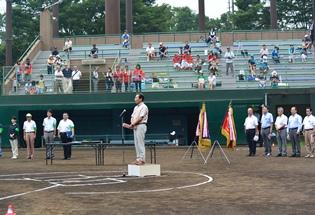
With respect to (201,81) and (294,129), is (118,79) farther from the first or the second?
(294,129)

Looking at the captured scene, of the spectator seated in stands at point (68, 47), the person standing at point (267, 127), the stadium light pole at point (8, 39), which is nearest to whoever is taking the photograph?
the person standing at point (267, 127)

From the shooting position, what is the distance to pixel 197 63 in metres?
35.5

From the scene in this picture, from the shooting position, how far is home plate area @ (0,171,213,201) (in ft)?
39.2

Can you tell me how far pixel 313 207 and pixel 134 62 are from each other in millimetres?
29009

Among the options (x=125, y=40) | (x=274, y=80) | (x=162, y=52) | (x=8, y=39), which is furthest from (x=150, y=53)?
(x=8, y=39)

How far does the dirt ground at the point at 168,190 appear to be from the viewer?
963 centimetres

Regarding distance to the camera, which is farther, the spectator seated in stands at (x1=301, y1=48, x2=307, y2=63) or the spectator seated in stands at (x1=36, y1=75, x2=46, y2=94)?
the spectator seated in stands at (x1=301, y1=48, x2=307, y2=63)

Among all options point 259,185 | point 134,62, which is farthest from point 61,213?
point 134,62

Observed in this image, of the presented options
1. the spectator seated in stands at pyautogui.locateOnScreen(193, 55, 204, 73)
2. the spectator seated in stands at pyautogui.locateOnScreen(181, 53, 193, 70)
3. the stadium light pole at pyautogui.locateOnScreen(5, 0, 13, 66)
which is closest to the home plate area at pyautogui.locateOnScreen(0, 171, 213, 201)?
the spectator seated in stands at pyautogui.locateOnScreen(193, 55, 204, 73)

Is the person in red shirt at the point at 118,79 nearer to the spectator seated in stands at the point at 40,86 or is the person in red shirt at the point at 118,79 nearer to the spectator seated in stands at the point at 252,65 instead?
the spectator seated in stands at the point at 40,86

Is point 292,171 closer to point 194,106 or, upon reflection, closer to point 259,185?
point 259,185

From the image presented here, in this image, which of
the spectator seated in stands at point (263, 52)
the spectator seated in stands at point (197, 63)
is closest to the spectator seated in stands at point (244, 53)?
the spectator seated in stands at point (263, 52)

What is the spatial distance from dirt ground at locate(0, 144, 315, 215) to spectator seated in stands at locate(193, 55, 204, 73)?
1776 centimetres

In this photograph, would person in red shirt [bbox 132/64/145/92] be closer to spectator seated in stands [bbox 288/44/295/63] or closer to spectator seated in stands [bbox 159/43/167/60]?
spectator seated in stands [bbox 159/43/167/60]
